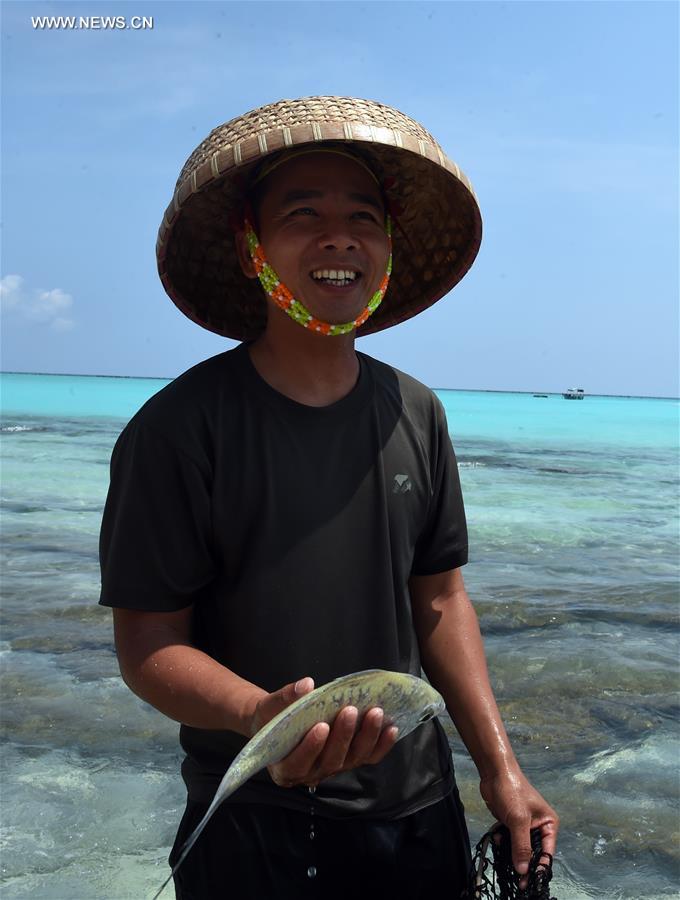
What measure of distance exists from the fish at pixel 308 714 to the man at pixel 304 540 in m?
0.19

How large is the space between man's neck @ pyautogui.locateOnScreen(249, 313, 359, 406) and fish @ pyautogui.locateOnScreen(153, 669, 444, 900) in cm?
73

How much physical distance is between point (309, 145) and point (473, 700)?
1.28 metres

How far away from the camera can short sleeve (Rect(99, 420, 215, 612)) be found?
1.79m

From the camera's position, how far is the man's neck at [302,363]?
203cm

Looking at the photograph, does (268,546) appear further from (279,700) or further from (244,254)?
(244,254)

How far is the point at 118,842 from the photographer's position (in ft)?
11.9

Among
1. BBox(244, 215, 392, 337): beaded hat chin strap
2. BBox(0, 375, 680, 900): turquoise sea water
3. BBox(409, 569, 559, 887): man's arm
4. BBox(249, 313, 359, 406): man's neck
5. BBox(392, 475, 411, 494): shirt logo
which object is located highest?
BBox(244, 215, 392, 337): beaded hat chin strap

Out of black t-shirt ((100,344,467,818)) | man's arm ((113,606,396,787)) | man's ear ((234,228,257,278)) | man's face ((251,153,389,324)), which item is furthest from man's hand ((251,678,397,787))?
man's ear ((234,228,257,278))

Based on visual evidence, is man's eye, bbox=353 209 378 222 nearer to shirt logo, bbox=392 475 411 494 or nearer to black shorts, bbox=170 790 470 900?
shirt logo, bbox=392 475 411 494

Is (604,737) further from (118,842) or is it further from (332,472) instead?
(332,472)

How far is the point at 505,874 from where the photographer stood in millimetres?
1972

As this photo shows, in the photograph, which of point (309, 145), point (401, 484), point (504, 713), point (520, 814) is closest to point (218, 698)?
point (401, 484)

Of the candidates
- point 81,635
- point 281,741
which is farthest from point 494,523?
point 281,741

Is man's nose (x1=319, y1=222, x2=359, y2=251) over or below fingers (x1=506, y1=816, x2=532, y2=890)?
over
